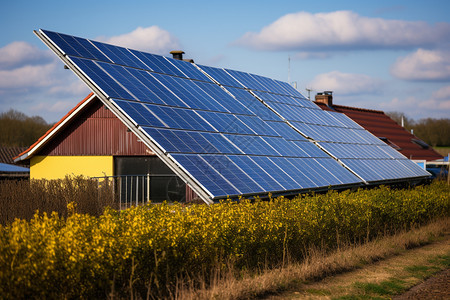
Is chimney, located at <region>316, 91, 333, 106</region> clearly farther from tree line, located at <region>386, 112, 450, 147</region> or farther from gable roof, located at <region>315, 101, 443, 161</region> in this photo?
tree line, located at <region>386, 112, 450, 147</region>

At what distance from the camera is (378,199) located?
19.6m

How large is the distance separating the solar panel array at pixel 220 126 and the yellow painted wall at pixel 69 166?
5.92m

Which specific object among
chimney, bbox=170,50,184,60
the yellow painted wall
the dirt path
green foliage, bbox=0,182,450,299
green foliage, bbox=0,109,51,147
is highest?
chimney, bbox=170,50,184,60

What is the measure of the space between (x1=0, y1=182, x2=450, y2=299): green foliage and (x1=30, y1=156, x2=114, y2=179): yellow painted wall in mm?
12702

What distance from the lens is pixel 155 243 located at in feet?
34.3

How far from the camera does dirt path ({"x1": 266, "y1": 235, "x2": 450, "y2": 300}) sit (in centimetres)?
1227

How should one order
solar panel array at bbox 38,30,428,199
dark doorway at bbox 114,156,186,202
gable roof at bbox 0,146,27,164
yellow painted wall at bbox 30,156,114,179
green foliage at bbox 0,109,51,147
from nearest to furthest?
solar panel array at bbox 38,30,428,199 → dark doorway at bbox 114,156,186,202 → yellow painted wall at bbox 30,156,114,179 → gable roof at bbox 0,146,27,164 → green foliage at bbox 0,109,51,147

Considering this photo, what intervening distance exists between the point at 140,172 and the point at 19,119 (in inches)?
2626

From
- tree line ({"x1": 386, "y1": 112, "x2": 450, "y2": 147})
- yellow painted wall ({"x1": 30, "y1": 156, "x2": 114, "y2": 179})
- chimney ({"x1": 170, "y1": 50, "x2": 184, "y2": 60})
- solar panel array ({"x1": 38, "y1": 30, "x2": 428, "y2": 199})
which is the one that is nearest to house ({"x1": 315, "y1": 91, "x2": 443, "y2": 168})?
solar panel array ({"x1": 38, "y1": 30, "x2": 428, "y2": 199})

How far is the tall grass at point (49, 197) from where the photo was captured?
16.2 m

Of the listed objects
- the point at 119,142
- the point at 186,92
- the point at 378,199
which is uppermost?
the point at 186,92

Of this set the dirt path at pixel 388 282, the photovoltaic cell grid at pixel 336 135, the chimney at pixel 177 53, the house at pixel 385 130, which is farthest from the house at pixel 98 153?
the house at pixel 385 130

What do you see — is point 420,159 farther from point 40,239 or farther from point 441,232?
point 40,239

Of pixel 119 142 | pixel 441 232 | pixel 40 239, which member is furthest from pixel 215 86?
pixel 40 239
